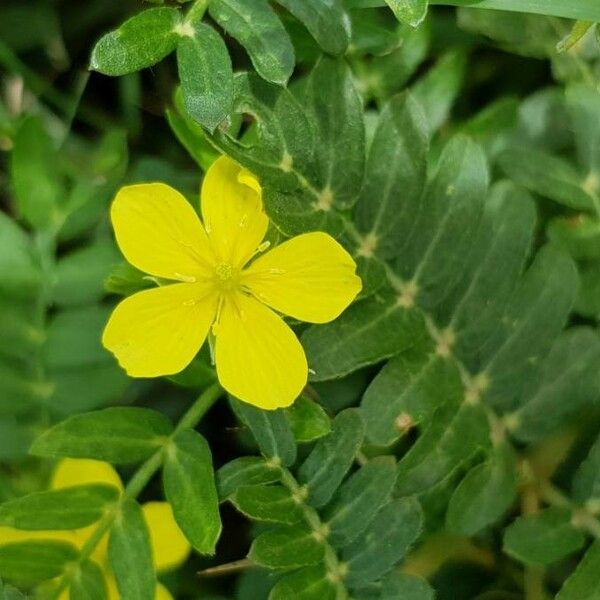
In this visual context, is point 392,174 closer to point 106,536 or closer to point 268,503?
point 268,503

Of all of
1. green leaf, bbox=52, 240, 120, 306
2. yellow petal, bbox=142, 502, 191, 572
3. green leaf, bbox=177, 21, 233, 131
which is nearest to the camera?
green leaf, bbox=177, 21, 233, 131

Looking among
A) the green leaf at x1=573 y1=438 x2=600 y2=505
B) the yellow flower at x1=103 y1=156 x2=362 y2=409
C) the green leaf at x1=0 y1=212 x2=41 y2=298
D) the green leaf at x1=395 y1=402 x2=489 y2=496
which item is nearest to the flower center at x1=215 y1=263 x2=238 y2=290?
the yellow flower at x1=103 y1=156 x2=362 y2=409

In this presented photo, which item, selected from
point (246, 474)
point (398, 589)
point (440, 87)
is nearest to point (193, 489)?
point (246, 474)

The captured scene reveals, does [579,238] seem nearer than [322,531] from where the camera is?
No

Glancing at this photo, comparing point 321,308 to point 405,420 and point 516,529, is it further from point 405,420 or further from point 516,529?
point 516,529

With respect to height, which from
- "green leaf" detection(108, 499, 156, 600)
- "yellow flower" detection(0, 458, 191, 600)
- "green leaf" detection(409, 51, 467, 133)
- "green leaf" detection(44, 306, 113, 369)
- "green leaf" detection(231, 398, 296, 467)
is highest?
"green leaf" detection(409, 51, 467, 133)

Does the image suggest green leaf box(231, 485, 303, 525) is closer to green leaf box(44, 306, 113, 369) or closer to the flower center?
the flower center

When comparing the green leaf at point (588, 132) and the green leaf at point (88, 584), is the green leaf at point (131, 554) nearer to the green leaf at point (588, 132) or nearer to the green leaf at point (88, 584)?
the green leaf at point (88, 584)

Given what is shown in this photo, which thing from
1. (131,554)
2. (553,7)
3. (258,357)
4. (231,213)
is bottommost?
(131,554)
